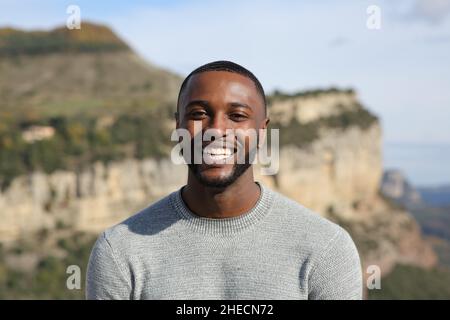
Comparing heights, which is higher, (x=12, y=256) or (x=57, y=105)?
(x=57, y=105)

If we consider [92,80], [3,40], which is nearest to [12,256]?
[92,80]

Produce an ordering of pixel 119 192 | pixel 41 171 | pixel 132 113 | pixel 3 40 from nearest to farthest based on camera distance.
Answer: pixel 41 171
pixel 119 192
pixel 132 113
pixel 3 40

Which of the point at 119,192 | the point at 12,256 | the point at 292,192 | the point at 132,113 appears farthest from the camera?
the point at 292,192

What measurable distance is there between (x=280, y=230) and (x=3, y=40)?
78.5 m

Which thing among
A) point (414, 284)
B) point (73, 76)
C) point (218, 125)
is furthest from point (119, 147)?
point (218, 125)

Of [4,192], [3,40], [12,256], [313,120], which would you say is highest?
[3,40]

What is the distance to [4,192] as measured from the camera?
47.0m

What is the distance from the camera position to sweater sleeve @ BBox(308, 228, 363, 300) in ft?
11.3

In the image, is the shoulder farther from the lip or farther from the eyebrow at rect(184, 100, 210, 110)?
the eyebrow at rect(184, 100, 210, 110)

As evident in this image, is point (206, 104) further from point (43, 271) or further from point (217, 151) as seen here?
point (43, 271)

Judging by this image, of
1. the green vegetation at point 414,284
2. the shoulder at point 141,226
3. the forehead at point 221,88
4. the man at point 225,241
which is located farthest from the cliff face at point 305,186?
the forehead at point 221,88

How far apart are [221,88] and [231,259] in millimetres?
769
